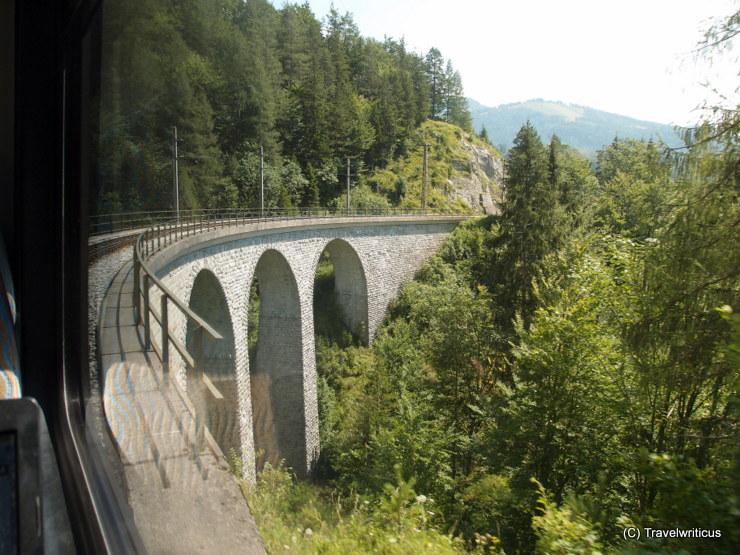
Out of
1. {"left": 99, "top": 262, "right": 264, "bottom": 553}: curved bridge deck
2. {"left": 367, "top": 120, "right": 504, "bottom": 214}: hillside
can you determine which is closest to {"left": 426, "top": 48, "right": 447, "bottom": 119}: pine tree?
{"left": 367, "top": 120, "right": 504, "bottom": 214}: hillside

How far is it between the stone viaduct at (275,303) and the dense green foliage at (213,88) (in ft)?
1.03

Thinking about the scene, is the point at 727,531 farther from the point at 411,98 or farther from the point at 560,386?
the point at 560,386

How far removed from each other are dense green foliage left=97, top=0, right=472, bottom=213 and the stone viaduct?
314 millimetres

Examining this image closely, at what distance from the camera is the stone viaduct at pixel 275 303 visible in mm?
1513

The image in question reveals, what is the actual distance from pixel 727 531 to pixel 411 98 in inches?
112

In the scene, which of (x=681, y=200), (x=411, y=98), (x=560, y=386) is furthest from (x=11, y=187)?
(x=560, y=386)

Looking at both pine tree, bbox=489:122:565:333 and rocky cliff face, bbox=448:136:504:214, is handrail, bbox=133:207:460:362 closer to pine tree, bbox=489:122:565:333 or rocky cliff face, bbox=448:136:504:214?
rocky cliff face, bbox=448:136:504:214

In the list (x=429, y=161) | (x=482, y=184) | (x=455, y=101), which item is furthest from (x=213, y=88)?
(x=482, y=184)

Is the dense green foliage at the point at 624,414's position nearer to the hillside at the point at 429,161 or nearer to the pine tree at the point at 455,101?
the pine tree at the point at 455,101

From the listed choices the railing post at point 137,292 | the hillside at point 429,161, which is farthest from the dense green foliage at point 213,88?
the hillside at point 429,161

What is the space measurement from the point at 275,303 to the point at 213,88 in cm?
956

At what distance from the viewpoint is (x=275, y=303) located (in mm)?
10875

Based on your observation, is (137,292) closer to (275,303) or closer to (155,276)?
(155,276)

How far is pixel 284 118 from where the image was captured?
2176mm
